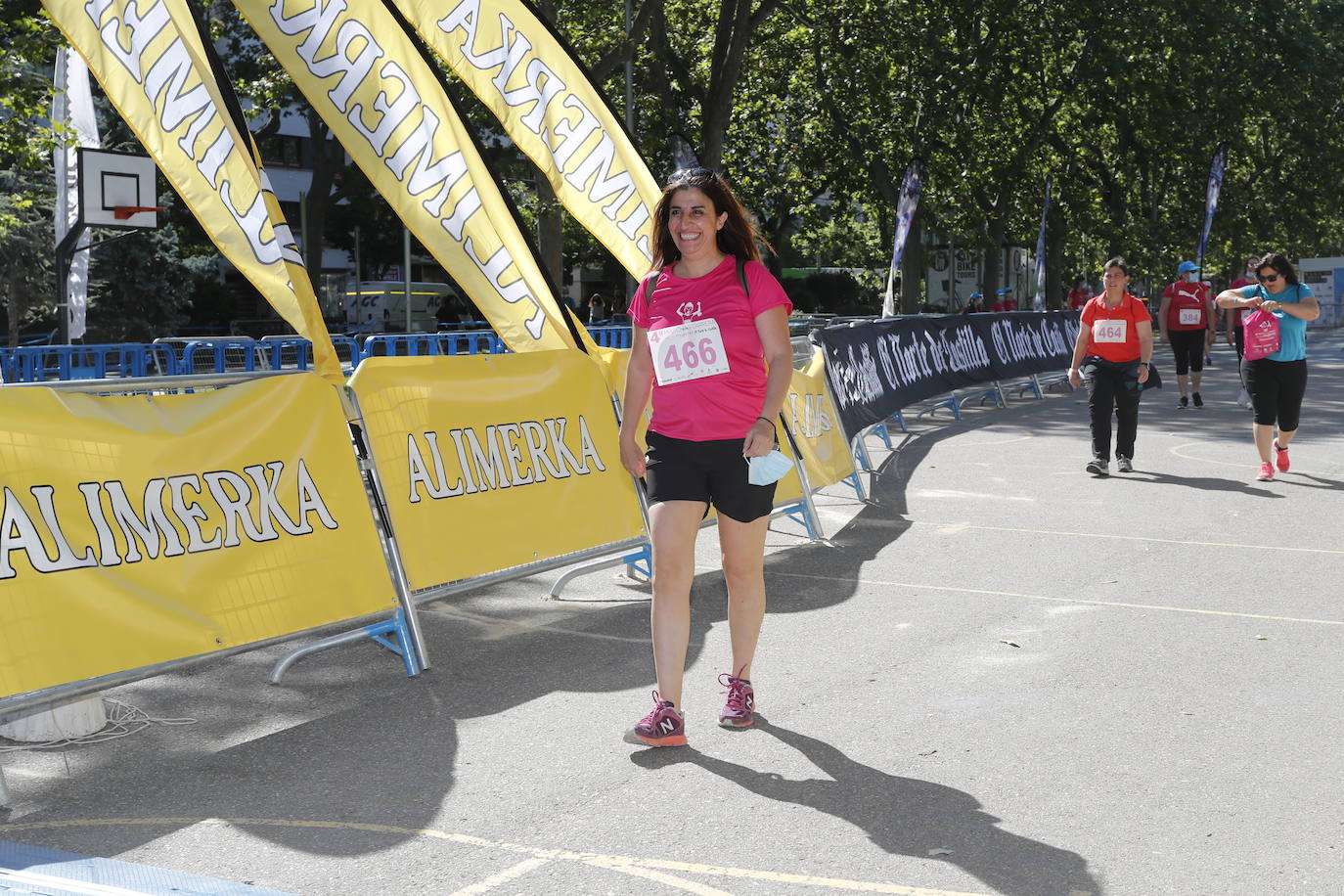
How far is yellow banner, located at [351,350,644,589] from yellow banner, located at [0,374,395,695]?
1.02ft

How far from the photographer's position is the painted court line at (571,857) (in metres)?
3.98

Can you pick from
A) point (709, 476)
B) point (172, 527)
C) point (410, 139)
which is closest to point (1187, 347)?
point (410, 139)

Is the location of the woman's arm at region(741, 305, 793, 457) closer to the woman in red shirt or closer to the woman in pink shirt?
the woman in pink shirt

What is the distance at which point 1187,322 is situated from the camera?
1973 cm

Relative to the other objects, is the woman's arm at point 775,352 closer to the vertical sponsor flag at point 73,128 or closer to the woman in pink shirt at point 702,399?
the woman in pink shirt at point 702,399

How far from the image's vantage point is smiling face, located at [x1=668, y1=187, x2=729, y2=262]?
5.24m

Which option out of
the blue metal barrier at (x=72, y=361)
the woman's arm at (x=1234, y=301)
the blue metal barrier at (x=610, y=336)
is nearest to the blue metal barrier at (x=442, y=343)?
the blue metal barrier at (x=610, y=336)

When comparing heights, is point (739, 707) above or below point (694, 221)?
below

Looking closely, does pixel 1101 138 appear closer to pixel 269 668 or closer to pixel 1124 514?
pixel 1124 514

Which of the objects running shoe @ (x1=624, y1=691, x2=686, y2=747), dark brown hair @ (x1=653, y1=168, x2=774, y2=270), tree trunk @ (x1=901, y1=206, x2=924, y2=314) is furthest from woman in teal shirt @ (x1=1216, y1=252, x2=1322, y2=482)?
tree trunk @ (x1=901, y1=206, x2=924, y2=314)

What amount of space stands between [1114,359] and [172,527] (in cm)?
944

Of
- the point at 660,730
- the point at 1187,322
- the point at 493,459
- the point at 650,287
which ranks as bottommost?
the point at 660,730

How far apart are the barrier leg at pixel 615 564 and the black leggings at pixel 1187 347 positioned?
13344mm

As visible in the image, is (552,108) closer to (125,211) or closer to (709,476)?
(709,476)
